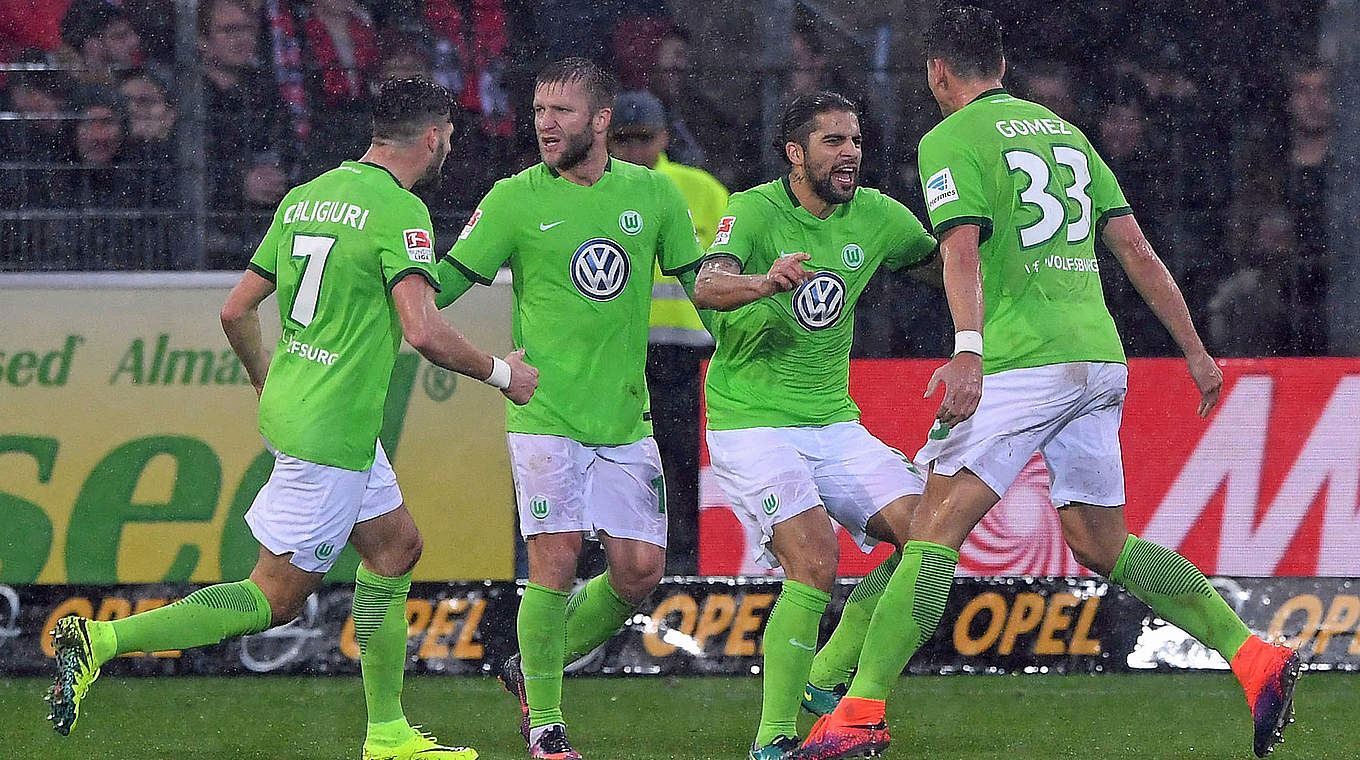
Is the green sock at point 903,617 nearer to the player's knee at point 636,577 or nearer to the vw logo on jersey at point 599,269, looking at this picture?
the player's knee at point 636,577

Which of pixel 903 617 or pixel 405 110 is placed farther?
pixel 405 110

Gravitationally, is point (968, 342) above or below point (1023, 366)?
above

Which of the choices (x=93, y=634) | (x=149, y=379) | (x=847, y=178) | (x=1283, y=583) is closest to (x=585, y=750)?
(x=93, y=634)

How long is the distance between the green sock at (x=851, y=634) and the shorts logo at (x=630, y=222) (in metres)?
1.33

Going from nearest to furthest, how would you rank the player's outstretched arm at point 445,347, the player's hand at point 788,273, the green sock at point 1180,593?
1. the player's hand at point 788,273
2. the player's outstretched arm at point 445,347
3. the green sock at point 1180,593

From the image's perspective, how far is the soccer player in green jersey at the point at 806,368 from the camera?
537 cm

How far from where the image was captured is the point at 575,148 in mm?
5453

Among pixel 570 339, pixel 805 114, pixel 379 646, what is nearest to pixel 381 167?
pixel 570 339

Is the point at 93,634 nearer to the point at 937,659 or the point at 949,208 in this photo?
the point at 949,208

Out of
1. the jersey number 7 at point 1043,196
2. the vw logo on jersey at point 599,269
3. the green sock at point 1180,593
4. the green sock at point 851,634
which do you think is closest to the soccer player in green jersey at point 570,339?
the vw logo on jersey at point 599,269

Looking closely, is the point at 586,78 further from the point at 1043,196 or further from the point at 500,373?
the point at 1043,196

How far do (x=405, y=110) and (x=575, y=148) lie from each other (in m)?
0.51

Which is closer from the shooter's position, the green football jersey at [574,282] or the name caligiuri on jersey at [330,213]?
the name caligiuri on jersey at [330,213]

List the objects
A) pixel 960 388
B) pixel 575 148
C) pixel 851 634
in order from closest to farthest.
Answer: pixel 960 388, pixel 575 148, pixel 851 634
